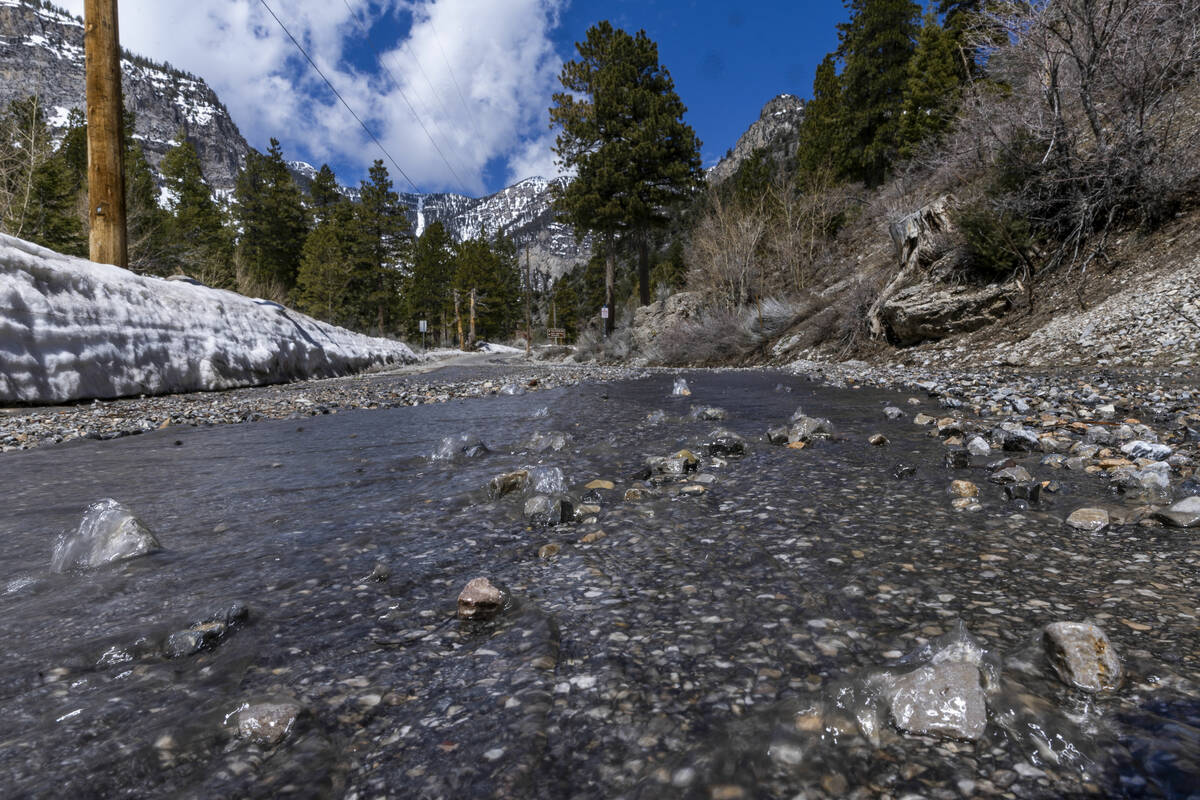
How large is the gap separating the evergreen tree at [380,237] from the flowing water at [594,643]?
49.6m

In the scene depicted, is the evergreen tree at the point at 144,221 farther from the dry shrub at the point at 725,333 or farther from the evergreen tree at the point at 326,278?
the dry shrub at the point at 725,333

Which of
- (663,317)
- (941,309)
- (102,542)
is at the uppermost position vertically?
(663,317)

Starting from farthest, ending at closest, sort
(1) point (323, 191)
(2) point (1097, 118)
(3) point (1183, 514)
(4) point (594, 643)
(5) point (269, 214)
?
(1) point (323, 191)
(5) point (269, 214)
(2) point (1097, 118)
(3) point (1183, 514)
(4) point (594, 643)

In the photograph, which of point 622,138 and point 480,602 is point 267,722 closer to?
point 480,602

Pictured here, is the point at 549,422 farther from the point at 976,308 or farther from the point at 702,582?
the point at 976,308

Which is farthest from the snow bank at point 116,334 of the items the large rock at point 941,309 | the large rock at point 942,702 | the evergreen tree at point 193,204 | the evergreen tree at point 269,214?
the evergreen tree at point 269,214

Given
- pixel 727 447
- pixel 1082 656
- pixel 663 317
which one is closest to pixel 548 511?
pixel 727 447

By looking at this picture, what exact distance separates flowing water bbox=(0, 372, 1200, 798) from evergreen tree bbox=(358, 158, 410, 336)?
49.6m

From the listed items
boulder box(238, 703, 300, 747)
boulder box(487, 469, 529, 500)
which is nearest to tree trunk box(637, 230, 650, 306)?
boulder box(487, 469, 529, 500)

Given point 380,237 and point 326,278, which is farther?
point 380,237

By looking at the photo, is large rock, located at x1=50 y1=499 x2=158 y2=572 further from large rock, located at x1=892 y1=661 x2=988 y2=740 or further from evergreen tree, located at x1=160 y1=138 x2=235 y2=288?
evergreen tree, located at x1=160 y1=138 x2=235 y2=288

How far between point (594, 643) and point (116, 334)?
8635 millimetres

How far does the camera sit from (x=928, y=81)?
79.8 ft

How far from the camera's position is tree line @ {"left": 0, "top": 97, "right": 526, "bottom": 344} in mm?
19250
